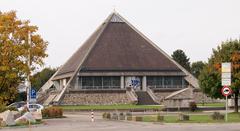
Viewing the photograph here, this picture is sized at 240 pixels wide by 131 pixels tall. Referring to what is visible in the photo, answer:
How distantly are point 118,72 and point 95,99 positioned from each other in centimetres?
1473

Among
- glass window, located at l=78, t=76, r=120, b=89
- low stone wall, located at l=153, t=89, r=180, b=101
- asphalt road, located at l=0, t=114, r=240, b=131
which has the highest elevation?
glass window, located at l=78, t=76, r=120, b=89

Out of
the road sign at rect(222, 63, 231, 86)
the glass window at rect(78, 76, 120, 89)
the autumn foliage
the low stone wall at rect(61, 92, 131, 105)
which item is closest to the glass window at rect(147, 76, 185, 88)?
the glass window at rect(78, 76, 120, 89)

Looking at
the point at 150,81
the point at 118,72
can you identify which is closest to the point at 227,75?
the point at 118,72

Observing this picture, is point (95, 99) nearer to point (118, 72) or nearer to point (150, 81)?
point (118, 72)

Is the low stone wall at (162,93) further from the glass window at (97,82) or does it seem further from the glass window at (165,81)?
the glass window at (97,82)

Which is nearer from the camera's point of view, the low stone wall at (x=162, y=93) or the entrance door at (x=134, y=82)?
the low stone wall at (x=162, y=93)

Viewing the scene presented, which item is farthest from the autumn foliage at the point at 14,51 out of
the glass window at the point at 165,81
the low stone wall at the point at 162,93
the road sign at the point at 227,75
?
the glass window at the point at 165,81

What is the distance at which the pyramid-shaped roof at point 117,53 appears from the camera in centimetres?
11219

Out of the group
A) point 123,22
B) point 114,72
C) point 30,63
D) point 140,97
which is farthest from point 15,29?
point 123,22

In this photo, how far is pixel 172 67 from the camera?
11531 cm

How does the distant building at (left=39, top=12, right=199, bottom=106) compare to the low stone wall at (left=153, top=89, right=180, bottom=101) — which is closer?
the distant building at (left=39, top=12, right=199, bottom=106)

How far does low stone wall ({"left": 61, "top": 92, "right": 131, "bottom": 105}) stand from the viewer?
95287 mm

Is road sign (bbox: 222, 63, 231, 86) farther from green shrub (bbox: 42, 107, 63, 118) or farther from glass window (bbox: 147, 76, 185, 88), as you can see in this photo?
glass window (bbox: 147, 76, 185, 88)

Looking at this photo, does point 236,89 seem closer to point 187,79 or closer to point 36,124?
point 36,124
